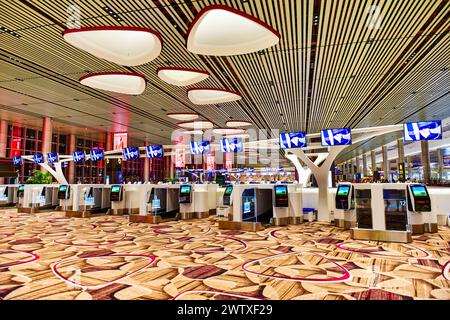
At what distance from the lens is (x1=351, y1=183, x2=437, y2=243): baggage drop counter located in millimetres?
6277

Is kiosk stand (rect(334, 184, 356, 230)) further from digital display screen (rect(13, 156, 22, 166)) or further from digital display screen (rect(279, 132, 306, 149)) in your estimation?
digital display screen (rect(13, 156, 22, 166))

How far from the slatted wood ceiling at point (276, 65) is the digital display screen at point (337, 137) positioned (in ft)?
5.53

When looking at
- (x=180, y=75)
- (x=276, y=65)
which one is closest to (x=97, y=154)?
(x=180, y=75)

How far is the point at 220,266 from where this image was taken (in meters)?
4.38

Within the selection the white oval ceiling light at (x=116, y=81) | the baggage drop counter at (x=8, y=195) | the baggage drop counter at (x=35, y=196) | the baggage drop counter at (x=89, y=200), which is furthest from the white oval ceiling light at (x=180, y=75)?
the baggage drop counter at (x=8, y=195)

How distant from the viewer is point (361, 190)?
25.0 ft

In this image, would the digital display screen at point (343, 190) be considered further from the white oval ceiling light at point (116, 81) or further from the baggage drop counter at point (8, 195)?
the baggage drop counter at point (8, 195)

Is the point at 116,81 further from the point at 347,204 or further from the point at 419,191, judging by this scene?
the point at 419,191

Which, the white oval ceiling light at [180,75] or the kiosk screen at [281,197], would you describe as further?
the kiosk screen at [281,197]

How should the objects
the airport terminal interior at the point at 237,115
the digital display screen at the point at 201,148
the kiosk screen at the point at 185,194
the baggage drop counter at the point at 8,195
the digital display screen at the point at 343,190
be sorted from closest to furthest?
the airport terminal interior at the point at 237,115
the digital display screen at the point at 343,190
the kiosk screen at the point at 185,194
the digital display screen at the point at 201,148
the baggage drop counter at the point at 8,195

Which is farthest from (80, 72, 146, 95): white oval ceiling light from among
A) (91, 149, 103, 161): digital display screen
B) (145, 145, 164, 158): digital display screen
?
(91, 149, 103, 161): digital display screen

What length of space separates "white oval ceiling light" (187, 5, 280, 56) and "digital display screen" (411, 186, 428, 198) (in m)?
4.66

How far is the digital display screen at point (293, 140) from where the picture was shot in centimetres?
904
